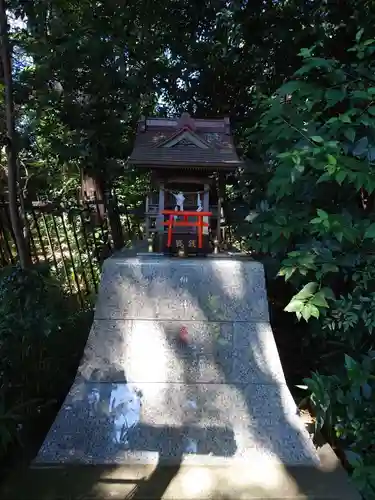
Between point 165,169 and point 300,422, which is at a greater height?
point 165,169

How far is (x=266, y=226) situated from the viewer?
2.54 metres

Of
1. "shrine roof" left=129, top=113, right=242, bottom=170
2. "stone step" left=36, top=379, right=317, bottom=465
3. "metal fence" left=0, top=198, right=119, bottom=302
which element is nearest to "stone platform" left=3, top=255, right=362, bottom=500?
"stone step" left=36, top=379, right=317, bottom=465

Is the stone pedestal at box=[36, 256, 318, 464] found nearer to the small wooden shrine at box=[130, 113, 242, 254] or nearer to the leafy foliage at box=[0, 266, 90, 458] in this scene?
the leafy foliage at box=[0, 266, 90, 458]

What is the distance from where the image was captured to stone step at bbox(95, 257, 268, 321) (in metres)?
2.91

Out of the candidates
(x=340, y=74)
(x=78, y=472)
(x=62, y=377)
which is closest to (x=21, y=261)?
(x=62, y=377)

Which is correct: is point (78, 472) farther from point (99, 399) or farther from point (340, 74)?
point (340, 74)

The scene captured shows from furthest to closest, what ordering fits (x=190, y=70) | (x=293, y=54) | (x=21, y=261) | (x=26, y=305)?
1. (x=190, y=70)
2. (x=293, y=54)
3. (x=21, y=261)
4. (x=26, y=305)

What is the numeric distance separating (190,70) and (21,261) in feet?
8.68

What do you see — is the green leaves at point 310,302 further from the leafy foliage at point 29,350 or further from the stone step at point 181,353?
the leafy foliage at point 29,350

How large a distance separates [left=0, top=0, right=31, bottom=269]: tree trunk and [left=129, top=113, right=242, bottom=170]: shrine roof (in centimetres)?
82

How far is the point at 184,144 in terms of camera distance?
335cm

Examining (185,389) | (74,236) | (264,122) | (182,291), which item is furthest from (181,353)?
(74,236)

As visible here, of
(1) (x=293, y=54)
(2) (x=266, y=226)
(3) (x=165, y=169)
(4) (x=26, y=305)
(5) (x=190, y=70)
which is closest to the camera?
(2) (x=266, y=226)

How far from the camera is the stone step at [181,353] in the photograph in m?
2.75
